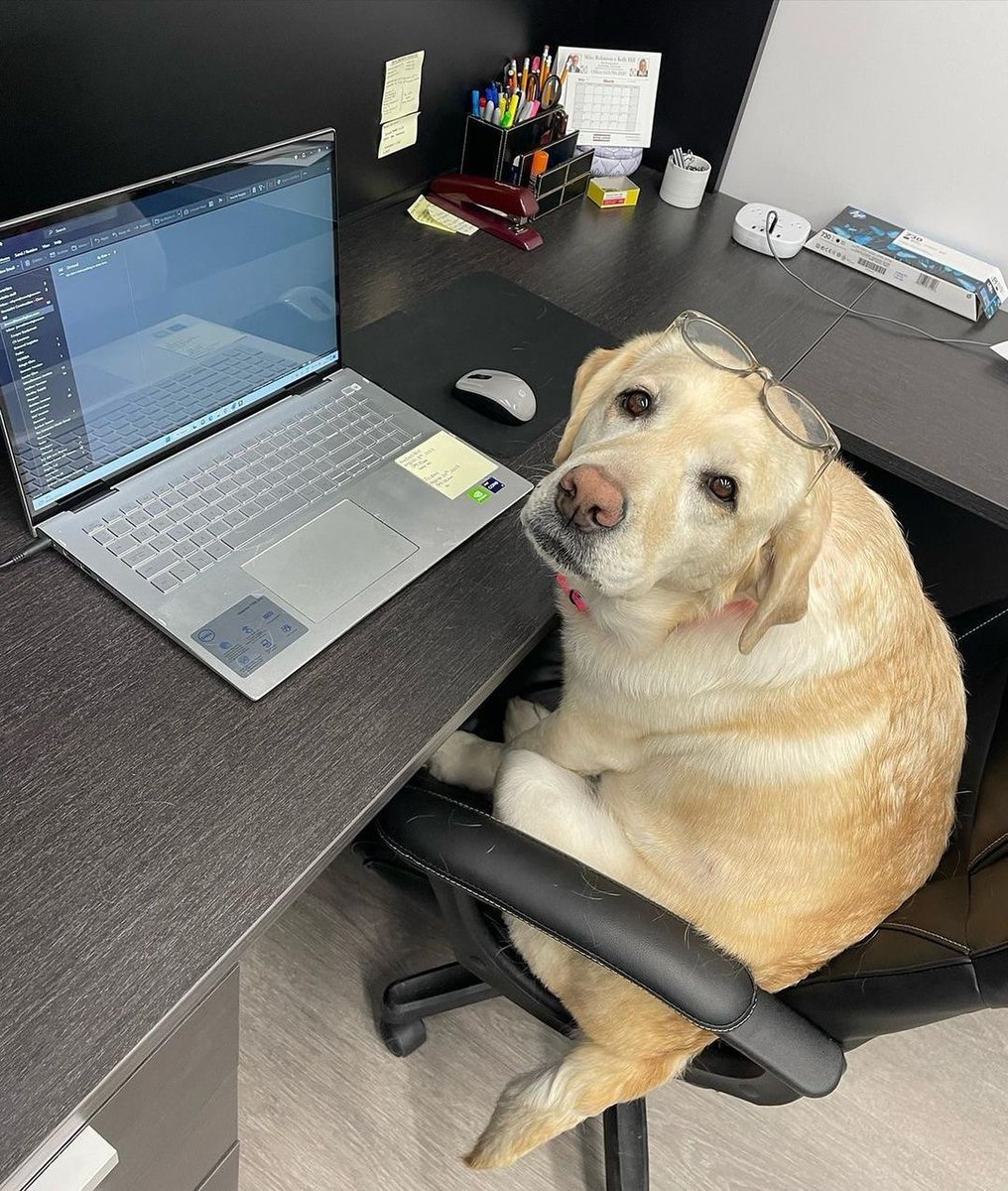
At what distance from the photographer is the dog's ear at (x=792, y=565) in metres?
0.81

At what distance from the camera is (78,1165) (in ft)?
2.01

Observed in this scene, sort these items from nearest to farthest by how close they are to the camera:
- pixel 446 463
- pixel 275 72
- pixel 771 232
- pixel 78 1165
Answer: pixel 78 1165
pixel 446 463
pixel 275 72
pixel 771 232

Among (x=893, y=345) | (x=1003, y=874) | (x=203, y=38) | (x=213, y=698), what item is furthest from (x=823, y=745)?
(x=203, y=38)

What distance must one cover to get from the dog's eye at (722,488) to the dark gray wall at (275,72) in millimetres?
793

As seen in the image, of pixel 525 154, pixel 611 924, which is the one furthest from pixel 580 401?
pixel 525 154

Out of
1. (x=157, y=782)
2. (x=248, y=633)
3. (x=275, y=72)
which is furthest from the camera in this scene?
(x=275, y=72)

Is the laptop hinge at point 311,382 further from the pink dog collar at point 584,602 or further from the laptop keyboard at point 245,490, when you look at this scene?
the pink dog collar at point 584,602

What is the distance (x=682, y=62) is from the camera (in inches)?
66.7

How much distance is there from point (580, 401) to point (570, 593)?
0.21 meters

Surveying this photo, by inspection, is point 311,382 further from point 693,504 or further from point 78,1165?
point 78,1165

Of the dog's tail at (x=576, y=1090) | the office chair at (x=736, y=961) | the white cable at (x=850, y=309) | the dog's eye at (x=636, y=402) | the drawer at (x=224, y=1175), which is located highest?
the dog's eye at (x=636, y=402)

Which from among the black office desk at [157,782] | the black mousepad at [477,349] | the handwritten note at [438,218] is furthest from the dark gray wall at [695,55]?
the black office desk at [157,782]

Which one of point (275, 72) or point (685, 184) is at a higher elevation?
point (275, 72)

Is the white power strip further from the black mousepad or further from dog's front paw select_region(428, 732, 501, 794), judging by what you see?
dog's front paw select_region(428, 732, 501, 794)
